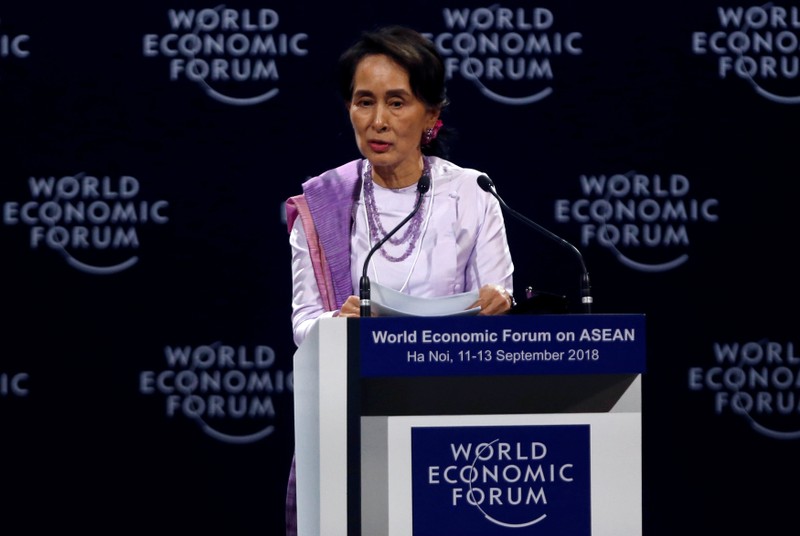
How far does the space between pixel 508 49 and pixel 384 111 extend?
123 cm

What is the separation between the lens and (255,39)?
3.74 m

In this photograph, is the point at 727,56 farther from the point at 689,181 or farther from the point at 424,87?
the point at 424,87

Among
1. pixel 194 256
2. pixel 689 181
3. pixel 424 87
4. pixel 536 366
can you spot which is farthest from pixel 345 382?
pixel 689 181

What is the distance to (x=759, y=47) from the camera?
Result: 378cm

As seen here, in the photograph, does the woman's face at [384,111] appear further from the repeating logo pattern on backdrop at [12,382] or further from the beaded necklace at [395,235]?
the repeating logo pattern on backdrop at [12,382]

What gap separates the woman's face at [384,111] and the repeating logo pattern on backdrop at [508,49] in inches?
43.3

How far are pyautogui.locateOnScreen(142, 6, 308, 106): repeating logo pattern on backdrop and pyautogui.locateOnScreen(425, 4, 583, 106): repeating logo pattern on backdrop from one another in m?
0.53

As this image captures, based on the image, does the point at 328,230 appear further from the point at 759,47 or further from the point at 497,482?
the point at 759,47

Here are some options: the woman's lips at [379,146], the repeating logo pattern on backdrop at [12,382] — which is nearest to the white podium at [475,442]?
the woman's lips at [379,146]

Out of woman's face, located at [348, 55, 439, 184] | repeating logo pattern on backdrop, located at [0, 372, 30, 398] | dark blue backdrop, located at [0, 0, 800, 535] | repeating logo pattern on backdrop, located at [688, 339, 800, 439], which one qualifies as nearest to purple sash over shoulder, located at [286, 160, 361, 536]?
woman's face, located at [348, 55, 439, 184]

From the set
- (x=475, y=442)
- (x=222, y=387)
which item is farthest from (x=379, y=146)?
(x=222, y=387)

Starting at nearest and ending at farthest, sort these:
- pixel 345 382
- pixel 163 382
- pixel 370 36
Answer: pixel 345 382 < pixel 370 36 < pixel 163 382

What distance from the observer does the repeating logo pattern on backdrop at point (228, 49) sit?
3.72m

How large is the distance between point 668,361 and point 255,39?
1.74m
